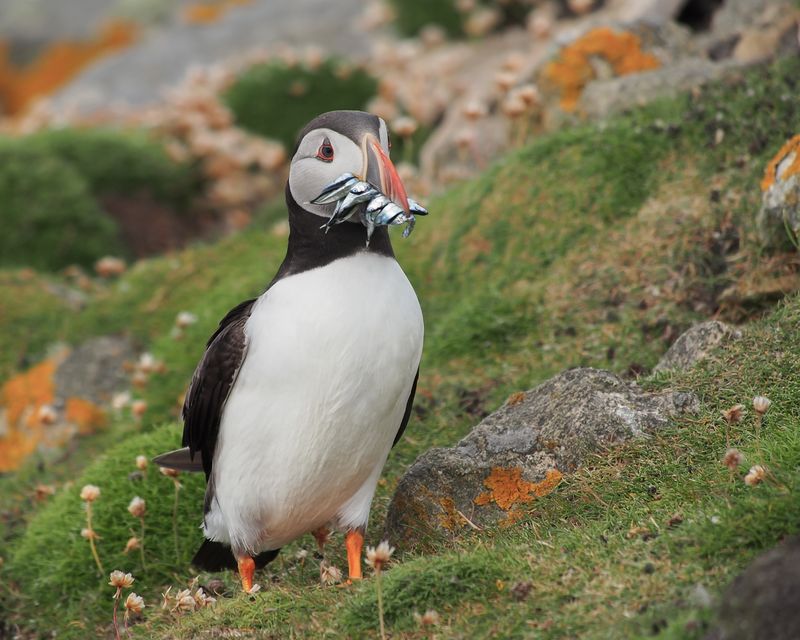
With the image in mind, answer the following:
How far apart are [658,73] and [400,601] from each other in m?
4.99

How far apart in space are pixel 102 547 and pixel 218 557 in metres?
0.89

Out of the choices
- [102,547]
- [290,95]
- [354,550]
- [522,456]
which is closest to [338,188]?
[522,456]

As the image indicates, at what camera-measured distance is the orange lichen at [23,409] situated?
8.34 m

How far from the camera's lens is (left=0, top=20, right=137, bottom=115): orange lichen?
20688 mm

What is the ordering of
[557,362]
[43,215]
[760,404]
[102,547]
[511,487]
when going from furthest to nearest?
[43,215] → [557,362] → [102,547] → [511,487] → [760,404]

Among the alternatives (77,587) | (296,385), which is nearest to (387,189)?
(296,385)

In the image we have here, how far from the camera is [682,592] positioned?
407 cm

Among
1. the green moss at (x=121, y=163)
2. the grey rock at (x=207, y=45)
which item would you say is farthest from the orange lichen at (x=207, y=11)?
the green moss at (x=121, y=163)

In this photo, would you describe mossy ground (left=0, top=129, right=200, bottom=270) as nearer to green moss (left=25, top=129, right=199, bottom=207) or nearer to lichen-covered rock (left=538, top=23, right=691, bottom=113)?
green moss (left=25, top=129, right=199, bottom=207)

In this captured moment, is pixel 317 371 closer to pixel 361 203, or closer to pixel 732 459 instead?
pixel 361 203

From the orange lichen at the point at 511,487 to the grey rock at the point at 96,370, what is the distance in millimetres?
4205

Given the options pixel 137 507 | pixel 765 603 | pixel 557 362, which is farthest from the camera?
pixel 557 362

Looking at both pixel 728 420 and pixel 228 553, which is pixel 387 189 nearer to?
pixel 728 420

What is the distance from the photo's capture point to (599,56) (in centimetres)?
882
